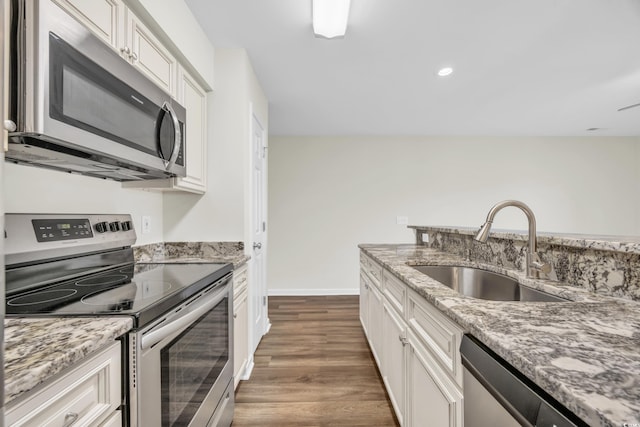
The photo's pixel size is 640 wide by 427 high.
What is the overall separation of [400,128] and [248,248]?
9.80ft

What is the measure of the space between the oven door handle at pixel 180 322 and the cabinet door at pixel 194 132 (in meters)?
0.73

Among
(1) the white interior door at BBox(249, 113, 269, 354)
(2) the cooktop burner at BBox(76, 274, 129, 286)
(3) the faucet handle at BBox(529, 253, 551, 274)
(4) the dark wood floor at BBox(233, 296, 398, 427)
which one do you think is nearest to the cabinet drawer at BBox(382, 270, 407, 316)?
(3) the faucet handle at BBox(529, 253, 551, 274)

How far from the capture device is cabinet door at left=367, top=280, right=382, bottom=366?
80.4 inches

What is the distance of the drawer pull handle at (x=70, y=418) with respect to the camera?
62 cm

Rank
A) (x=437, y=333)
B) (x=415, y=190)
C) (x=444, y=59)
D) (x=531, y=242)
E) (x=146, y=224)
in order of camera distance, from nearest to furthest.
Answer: (x=437, y=333)
(x=531, y=242)
(x=146, y=224)
(x=444, y=59)
(x=415, y=190)

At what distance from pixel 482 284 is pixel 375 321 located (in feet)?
2.80

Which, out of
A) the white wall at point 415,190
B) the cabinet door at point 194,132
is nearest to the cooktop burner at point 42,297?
the cabinet door at point 194,132

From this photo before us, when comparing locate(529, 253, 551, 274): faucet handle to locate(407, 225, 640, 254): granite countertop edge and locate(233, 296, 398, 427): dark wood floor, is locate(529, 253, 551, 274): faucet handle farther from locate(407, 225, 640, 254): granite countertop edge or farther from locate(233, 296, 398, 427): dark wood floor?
locate(233, 296, 398, 427): dark wood floor

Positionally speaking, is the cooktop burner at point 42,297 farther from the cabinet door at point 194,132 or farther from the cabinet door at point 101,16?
the cabinet door at point 101,16

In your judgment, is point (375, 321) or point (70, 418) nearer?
point (70, 418)

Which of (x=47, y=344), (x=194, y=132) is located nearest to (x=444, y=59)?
(x=194, y=132)

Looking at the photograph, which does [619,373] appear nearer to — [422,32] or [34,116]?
[34,116]

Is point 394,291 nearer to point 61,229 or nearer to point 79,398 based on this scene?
→ point 79,398

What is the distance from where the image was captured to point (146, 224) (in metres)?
1.95
